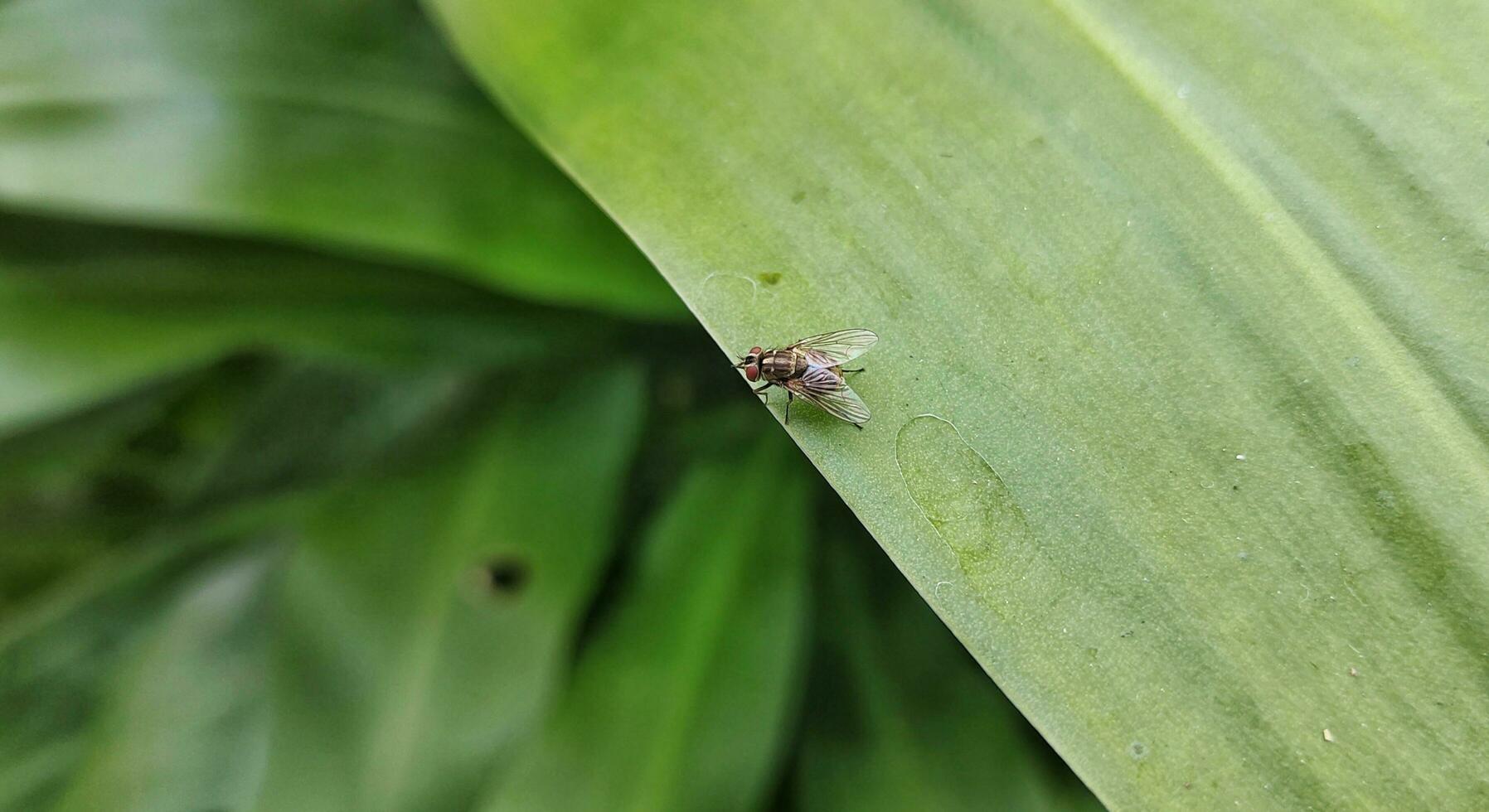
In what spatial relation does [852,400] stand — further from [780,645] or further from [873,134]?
[780,645]

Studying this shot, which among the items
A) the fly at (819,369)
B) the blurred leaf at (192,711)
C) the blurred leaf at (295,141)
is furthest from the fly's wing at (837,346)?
the blurred leaf at (192,711)

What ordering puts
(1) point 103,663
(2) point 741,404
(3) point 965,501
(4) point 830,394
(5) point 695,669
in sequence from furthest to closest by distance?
(2) point 741,404
(1) point 103,663
(5) point 695,669
(4) point 830,394
(3) point 965,501

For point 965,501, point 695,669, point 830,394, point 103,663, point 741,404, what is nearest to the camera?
point 965,501


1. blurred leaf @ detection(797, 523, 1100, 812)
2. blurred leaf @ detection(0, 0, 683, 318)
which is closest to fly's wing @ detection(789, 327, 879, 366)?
blurred leaf @ detection(0, 0, 683, 318)

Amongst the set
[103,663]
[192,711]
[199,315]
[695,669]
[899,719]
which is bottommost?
[899,719]

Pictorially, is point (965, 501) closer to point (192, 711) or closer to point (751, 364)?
point (751, 364)

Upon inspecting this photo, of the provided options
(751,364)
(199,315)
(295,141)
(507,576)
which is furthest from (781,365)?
(199,315)

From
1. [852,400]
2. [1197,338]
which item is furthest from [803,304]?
[1197,338]
